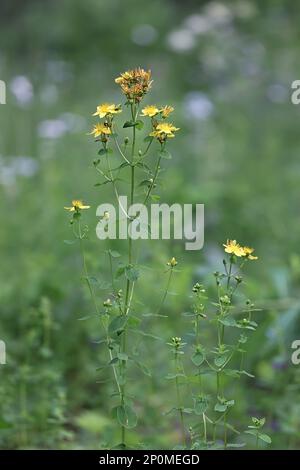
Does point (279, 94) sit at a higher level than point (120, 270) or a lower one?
higher

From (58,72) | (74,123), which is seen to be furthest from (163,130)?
(58,72)

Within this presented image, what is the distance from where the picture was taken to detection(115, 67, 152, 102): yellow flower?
148cm

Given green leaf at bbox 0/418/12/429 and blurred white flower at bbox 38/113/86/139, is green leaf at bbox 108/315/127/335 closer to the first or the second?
green leaf at bbox 0/418/12/429

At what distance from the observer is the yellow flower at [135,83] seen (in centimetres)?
148

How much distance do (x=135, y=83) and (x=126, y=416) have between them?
65 centimetres

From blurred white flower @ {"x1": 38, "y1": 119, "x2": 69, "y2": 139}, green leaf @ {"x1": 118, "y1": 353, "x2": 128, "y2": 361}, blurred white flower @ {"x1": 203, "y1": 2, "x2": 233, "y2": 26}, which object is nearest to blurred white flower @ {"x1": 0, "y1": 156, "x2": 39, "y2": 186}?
blurred white flower @ {"x1": 38, "y1": 119, "x2": 69, "y2": 139}

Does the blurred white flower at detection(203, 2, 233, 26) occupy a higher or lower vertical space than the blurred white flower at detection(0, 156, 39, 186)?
higher

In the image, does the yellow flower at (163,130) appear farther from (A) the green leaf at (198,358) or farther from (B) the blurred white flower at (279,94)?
(B) the blurred white flower at (279,94)

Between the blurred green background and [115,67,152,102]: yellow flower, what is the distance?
0.37 metres

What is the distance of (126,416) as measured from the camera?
158cm

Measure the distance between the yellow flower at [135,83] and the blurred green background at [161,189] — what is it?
0.37 meters

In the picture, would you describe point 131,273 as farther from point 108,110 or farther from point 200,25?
point 200,25

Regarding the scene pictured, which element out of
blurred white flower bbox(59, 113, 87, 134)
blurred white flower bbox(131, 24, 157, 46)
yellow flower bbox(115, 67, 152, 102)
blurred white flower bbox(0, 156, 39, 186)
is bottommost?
yellow flower bbox(115, 67, 152, 102)
